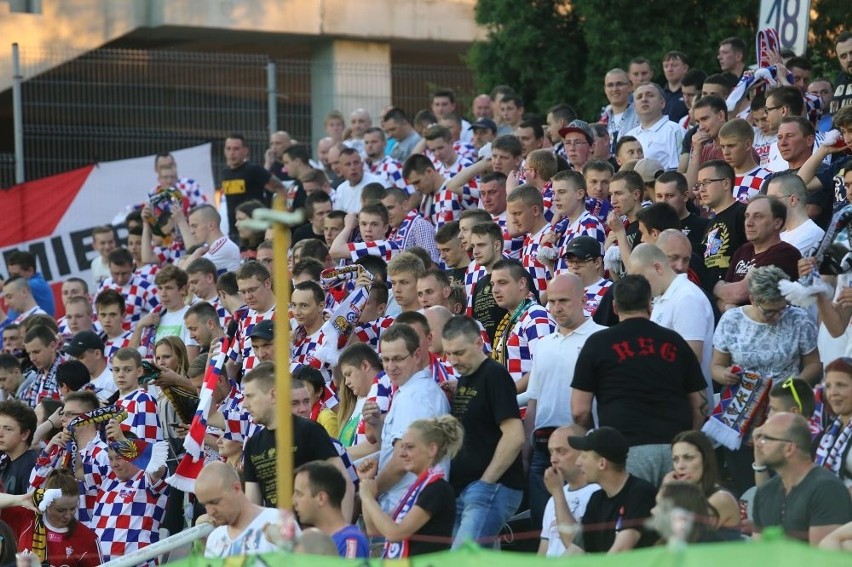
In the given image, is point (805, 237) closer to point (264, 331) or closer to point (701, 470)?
point (701, 470)

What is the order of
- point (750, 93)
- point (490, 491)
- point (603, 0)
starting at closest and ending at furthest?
point (490, 491)
point (750, 93)
point (603, 0)

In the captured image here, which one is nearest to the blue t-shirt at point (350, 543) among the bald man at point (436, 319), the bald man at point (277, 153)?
the bald man at point (436, 319)

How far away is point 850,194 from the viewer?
9977 mm

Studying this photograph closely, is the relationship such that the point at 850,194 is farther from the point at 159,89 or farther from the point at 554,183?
the point at 159,89

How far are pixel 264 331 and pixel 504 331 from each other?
64.3 inches

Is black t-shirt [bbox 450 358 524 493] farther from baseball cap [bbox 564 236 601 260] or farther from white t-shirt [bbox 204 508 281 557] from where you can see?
baseball cap [bbox 564 236 601 260]

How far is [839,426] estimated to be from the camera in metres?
8.17

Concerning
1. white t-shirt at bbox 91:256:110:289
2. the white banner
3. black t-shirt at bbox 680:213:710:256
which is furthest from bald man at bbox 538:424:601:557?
the white banner

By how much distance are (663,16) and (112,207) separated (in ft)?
23.0

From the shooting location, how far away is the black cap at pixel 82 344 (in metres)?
13.2

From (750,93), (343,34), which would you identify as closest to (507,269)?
(750,93)

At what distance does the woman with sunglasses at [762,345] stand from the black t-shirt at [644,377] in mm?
578

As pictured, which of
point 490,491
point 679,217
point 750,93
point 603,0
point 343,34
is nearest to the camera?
point 490,491

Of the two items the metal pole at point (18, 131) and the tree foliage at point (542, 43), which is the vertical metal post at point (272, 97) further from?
the metal pole at point (18, 131)
